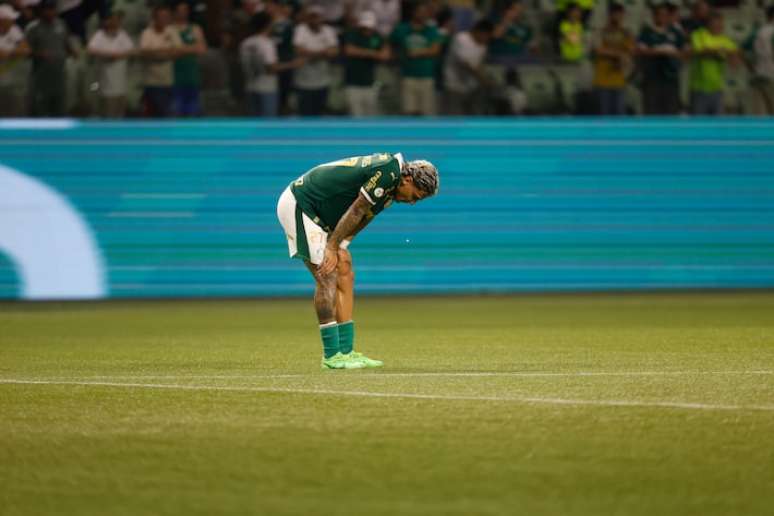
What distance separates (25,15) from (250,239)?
14.7 feet

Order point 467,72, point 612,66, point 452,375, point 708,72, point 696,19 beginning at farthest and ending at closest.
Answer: point 696,19 → point 708,72 → point 612,66 → point 467,72 → point 452,375

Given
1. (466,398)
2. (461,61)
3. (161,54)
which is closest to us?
(466,398)

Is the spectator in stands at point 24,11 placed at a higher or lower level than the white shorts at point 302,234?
higher

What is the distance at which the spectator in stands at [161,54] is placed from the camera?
806 inches

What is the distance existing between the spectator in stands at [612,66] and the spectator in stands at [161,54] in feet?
18.8

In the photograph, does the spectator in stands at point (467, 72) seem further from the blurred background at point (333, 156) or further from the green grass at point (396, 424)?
the green grass at point (396, 424)

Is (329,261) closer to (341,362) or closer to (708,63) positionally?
(341,362)

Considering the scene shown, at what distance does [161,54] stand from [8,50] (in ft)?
6.46

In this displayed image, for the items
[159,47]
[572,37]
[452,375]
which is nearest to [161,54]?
[159,47]

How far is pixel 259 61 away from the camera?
2062cm

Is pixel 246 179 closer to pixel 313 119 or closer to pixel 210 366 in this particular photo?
pixel 313 119

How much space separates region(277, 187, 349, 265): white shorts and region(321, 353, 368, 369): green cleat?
71 cm

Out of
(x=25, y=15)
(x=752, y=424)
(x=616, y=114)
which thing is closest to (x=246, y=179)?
(x=25, y=15)

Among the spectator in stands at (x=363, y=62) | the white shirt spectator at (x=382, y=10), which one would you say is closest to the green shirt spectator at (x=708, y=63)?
the white shirt spectator at (x=382, y=10)
